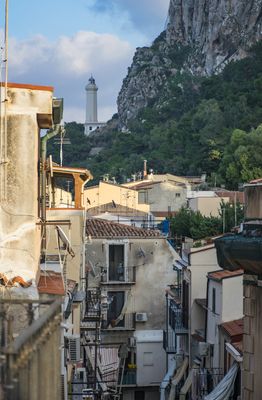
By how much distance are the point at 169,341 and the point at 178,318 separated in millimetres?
3970

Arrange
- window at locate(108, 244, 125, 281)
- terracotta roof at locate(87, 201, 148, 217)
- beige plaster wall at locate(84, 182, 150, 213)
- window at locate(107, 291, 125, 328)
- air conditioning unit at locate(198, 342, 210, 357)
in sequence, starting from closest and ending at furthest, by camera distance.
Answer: air conditioning unit at locate(198, 342, 210, 357) → window at locate(108, 244, 125, 281) → window at locate(107, 291, 125, 328) → terracotta roof at locate(87, 201, 148, 217) → beige plaster wall at locate(84, 182, 150, 213)

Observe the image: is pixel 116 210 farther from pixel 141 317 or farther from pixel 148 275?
pixel 141 317

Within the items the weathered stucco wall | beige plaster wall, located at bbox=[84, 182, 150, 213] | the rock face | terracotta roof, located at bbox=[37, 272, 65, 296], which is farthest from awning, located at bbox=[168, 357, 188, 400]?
the rock face

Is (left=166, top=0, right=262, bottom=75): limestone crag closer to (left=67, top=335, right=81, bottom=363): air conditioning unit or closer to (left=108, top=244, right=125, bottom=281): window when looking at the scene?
(left=108, top=244, right=125, bottom=281): window

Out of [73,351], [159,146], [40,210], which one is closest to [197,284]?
[73,351]

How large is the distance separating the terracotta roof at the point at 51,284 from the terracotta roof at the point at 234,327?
7.42 meters

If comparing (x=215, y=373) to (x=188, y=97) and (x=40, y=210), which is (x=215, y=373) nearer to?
(x=40, y=210)

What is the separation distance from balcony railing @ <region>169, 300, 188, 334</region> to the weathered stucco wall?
19976mm

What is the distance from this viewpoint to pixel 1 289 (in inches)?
575

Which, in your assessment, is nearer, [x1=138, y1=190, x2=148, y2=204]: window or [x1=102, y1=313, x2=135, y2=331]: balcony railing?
[x1=102, y1=313, x2=135, y2=331]: balcony railing

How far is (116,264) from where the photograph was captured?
43.6m

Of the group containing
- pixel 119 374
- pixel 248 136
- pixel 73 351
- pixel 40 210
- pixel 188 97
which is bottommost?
pixel 119 374

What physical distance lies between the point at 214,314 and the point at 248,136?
6632 centimetres

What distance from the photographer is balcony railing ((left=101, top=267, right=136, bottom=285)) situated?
43312 millimetres
